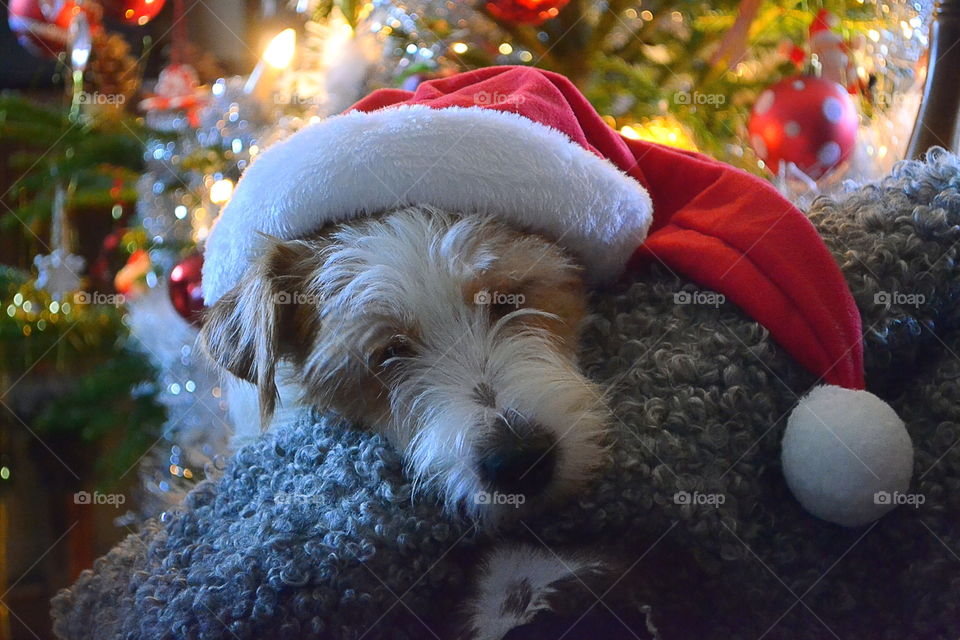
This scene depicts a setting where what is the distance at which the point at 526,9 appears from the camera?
1.58 m

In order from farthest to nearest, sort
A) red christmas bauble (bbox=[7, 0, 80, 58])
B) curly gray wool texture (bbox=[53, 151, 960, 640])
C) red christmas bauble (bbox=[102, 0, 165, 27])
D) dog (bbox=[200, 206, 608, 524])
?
1. red christmas bauble (bbox=[7, 0, 80, 58])
2. red christmas bauble (bbox=[102, 0, 165, 27])
3. dog (bbox=[200, 206, 608, 524])
4. curly gray wool texture (bbox=[53, 151, 960, 640])

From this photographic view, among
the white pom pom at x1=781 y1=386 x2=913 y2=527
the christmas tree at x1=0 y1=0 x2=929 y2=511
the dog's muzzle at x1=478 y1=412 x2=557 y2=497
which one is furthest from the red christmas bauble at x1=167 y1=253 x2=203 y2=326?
the white pom pom at x1=781 y1=386 x2=913 y2=527

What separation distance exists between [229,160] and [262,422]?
1.15 m

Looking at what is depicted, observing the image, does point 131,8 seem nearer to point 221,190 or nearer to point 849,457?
point 221,190

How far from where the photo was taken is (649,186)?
1.05 metres

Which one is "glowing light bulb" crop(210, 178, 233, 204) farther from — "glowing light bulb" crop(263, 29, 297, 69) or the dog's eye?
the dog's eye

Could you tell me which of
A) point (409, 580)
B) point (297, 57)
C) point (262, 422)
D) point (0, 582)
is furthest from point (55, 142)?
point (409, 580)

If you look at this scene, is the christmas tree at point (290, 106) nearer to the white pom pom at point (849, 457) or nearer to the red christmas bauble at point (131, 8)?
the red christmas bauble at point (131, 8)

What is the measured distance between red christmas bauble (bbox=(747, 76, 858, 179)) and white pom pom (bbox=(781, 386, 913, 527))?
3.32 ft

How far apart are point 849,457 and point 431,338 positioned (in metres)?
0.43

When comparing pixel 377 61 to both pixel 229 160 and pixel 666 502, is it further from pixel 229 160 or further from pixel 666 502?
pixel 666 502

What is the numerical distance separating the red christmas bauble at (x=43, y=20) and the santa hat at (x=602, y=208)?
55.8 inches

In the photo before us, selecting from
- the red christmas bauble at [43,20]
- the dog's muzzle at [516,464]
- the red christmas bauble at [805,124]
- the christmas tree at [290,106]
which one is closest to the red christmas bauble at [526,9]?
the christmas tree at [290,106]

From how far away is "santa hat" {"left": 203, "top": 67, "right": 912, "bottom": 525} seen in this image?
76cm
